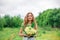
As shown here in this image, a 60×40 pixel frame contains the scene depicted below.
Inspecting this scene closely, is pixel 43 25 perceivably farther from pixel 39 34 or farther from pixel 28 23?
pixel 28 23

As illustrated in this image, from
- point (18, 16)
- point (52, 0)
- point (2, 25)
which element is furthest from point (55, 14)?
point (2, 25)

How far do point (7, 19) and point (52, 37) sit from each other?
70 centimetres

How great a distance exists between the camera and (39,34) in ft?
10.9

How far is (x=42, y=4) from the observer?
3.43 m

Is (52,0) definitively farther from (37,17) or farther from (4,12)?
(4,12)

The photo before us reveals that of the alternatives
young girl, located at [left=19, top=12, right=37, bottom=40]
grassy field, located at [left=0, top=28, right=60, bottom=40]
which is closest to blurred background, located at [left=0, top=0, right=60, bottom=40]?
grassy field, located at [left=0, top=28, right=60, bottom=40]

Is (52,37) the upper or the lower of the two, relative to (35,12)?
lower

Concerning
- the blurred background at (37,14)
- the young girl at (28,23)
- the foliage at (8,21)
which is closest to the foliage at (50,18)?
the blurred background at (37,14)

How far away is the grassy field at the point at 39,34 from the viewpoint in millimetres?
3309

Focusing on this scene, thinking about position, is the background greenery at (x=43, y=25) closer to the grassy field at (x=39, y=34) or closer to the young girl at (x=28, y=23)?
the grassy field at (x=39, y=34)

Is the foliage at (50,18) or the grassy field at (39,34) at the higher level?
the foliage at (50,18)

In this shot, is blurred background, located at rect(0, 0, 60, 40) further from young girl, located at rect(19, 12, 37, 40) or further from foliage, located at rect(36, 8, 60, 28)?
young girl, located at rect(19, 12, 37, 40)

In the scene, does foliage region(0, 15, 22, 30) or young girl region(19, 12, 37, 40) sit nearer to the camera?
young girl region(19, 12, 37, 40)

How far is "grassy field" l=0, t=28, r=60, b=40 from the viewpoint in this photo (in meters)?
3.31
